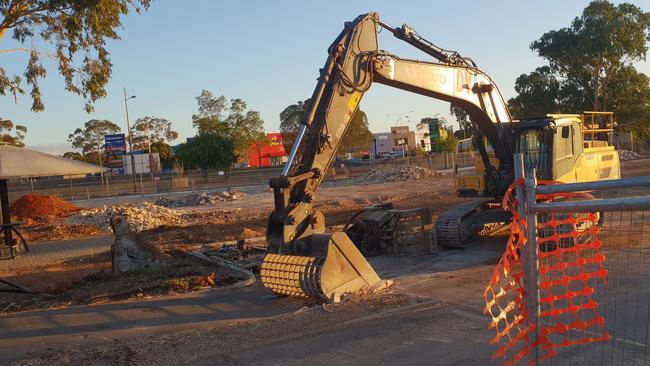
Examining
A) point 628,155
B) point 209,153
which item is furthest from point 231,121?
point 628,155

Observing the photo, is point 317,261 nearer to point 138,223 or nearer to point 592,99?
point 138,223

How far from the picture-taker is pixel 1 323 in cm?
896

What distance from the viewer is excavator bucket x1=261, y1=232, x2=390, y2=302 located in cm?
880

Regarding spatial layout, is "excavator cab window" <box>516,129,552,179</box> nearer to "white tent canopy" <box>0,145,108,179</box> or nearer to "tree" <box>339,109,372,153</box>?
"white tent canopy" <box>0,145,108,179</box>

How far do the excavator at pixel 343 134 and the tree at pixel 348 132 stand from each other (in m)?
77.8

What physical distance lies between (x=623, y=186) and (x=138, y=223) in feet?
77.4

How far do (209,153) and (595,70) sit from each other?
136ft

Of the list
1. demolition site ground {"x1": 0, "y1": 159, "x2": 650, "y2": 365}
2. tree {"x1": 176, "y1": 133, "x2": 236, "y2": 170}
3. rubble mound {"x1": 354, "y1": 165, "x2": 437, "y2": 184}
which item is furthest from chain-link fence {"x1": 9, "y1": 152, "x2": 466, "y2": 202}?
demolition site ground {"x1": 0, "y1": 159, "x2": 650, "y2": 365}

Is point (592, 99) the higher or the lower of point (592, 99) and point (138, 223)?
the higher

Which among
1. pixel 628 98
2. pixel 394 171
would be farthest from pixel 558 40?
pixel 394 171

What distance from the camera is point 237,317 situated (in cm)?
867

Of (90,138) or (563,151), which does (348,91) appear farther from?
(90,138)

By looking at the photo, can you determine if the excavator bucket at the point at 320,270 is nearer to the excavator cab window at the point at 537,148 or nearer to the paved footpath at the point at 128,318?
the paved footpath at the point at 128,318

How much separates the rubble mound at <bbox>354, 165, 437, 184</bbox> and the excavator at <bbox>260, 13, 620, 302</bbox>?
33.8m
